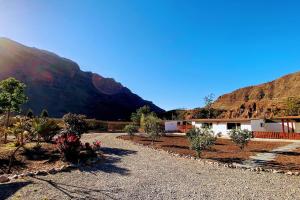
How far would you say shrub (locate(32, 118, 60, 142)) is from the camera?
75.1ft

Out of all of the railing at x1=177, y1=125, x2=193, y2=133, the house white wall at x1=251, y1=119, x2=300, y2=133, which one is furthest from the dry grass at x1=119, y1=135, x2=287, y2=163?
the railing at x1=177, y1=125, x2=193, y2=133

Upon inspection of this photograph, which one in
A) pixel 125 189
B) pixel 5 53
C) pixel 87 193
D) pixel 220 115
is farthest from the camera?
pixel 5 53

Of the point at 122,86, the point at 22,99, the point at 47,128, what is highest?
the point at 122,86

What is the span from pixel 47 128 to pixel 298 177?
1893 centimetres

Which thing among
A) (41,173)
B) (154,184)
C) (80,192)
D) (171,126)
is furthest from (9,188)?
(171,126)

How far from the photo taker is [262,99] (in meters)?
121

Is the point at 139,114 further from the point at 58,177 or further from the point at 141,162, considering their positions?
the point at 58,177

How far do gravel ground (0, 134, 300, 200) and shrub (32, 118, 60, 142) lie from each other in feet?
28.3

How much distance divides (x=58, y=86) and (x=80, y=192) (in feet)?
415

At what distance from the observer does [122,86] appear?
17912 cm

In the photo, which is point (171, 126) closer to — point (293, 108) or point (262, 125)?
point (262, 125)

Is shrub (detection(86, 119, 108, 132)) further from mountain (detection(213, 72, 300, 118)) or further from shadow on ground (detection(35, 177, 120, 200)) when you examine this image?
mountain (detection(213, 72, 300, 118))

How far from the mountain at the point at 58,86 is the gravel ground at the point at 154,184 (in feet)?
329

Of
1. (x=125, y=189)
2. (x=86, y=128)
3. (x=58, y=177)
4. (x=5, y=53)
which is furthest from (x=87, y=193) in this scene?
(x=5, y=53)
